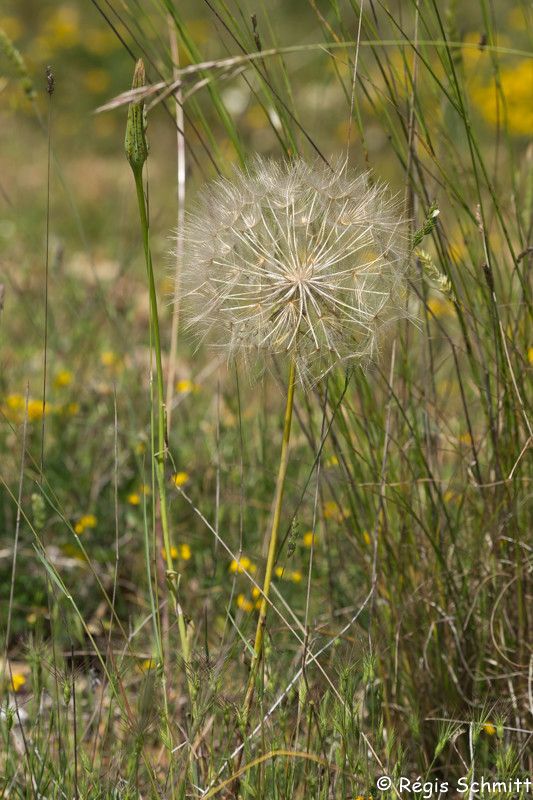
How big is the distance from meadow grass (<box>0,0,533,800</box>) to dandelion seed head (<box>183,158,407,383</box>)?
0.06 metres

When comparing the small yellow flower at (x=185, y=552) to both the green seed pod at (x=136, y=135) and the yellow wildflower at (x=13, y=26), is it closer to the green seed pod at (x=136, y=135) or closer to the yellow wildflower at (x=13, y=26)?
the green seed pod at (x=136, y=135)

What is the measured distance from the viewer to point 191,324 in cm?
169

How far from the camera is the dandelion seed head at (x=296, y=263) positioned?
5.33 feet

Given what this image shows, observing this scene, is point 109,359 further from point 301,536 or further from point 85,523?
point 301,536

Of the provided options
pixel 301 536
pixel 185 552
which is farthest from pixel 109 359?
pixel 301 536

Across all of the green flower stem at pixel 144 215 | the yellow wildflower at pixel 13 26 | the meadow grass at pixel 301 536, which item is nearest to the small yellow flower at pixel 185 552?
the meadow grass at pixel 301 536

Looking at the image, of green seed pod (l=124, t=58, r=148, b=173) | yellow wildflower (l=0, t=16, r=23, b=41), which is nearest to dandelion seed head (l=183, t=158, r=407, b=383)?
green seed pod (l=124, t=58, r=148, b=173)

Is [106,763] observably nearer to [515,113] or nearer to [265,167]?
[265,167]

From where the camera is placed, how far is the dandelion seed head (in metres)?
1.62

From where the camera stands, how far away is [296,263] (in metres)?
1.63

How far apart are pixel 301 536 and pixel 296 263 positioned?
0.99m

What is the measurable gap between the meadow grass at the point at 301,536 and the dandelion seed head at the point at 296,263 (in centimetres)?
6

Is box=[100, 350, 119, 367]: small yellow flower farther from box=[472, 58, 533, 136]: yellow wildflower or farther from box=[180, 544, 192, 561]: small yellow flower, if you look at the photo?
box=[472, 58, 533, 136]: yellow wildflower

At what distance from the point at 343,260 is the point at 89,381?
2106mm
